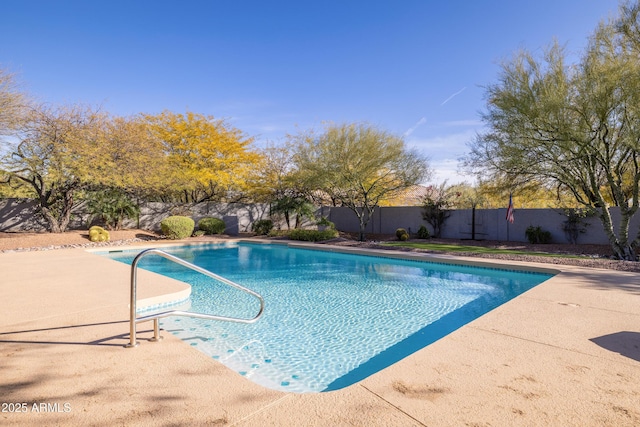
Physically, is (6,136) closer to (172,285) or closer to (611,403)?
(172,285)

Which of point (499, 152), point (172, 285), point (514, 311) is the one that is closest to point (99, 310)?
point (172, 285)

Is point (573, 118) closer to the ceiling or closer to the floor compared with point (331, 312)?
closer to the ceiling

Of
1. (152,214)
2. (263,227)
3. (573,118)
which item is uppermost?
(573,118)

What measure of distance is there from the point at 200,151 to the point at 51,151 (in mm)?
6555

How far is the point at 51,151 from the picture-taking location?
13164mm

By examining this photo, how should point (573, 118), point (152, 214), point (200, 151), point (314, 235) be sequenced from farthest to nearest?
point (200, 151)
point (152, 214)
point (314, 235)
point (573, 118)

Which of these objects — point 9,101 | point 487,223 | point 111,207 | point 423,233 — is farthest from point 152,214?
point 487,223

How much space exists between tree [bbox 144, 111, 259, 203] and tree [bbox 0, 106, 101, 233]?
393 centimetres

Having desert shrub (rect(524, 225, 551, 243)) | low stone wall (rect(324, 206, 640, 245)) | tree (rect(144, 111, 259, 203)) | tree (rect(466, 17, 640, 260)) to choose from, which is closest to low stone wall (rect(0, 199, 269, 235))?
tree (rect(144, 111, 259, 203))

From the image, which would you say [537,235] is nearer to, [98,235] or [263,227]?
[263,227]

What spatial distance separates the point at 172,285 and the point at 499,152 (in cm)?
1040

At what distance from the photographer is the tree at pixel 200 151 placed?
58.3ft

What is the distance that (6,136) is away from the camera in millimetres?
11719

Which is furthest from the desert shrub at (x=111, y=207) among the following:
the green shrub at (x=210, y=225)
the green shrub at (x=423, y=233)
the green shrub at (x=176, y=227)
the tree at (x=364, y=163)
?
the green shrub at (x=423, y=233)
